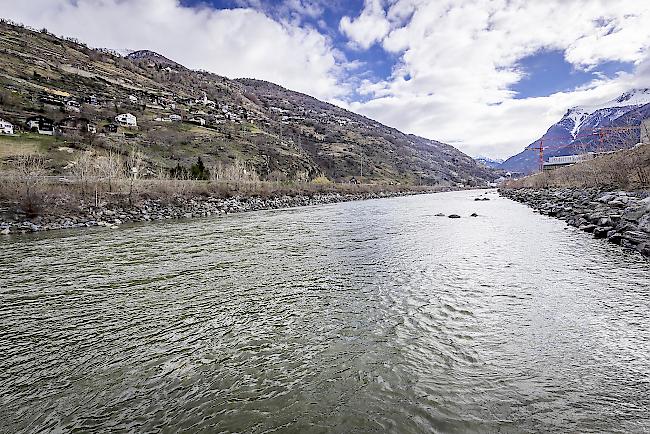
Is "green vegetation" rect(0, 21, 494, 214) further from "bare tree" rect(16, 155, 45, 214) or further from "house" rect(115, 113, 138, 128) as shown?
"house" rect(115, 113, 138, 128)

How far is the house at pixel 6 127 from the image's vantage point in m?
59.8

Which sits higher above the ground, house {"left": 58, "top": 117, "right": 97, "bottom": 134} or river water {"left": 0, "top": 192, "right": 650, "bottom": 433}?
house {"left": 58, "top": 117, "right": 97, "bottom": 134}

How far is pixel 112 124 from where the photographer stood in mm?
80812

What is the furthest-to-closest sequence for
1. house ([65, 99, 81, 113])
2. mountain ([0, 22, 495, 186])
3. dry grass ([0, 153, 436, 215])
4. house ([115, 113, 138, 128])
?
house ([115, 113, 138, 128]), house ([65, 99, 81, 113]), mountain ([0, 22, 495, 186]), dry grass ([0, 153, 436, 215])

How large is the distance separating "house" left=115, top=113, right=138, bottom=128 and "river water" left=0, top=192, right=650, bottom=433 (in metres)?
83.5

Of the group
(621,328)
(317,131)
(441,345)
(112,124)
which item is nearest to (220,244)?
(441,345)

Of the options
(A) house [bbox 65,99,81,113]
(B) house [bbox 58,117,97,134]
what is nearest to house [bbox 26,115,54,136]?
(B) house [bbox 58,117,97,134]

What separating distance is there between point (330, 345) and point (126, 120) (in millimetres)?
96134

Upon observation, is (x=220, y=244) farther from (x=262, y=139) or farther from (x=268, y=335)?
(x=262, y=139)

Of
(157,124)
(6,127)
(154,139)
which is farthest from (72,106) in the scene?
(6,127)

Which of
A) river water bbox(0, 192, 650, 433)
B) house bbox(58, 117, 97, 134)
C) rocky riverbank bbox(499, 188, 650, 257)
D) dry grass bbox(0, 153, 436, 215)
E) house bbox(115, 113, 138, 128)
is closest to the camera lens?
river water bbox(0, 192, 650, 433)

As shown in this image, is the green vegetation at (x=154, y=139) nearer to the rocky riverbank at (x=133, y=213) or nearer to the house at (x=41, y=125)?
the house at (x=41, y=125)

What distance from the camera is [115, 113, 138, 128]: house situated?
8425 centimetres

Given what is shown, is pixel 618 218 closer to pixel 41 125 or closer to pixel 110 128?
pixel 41 125
